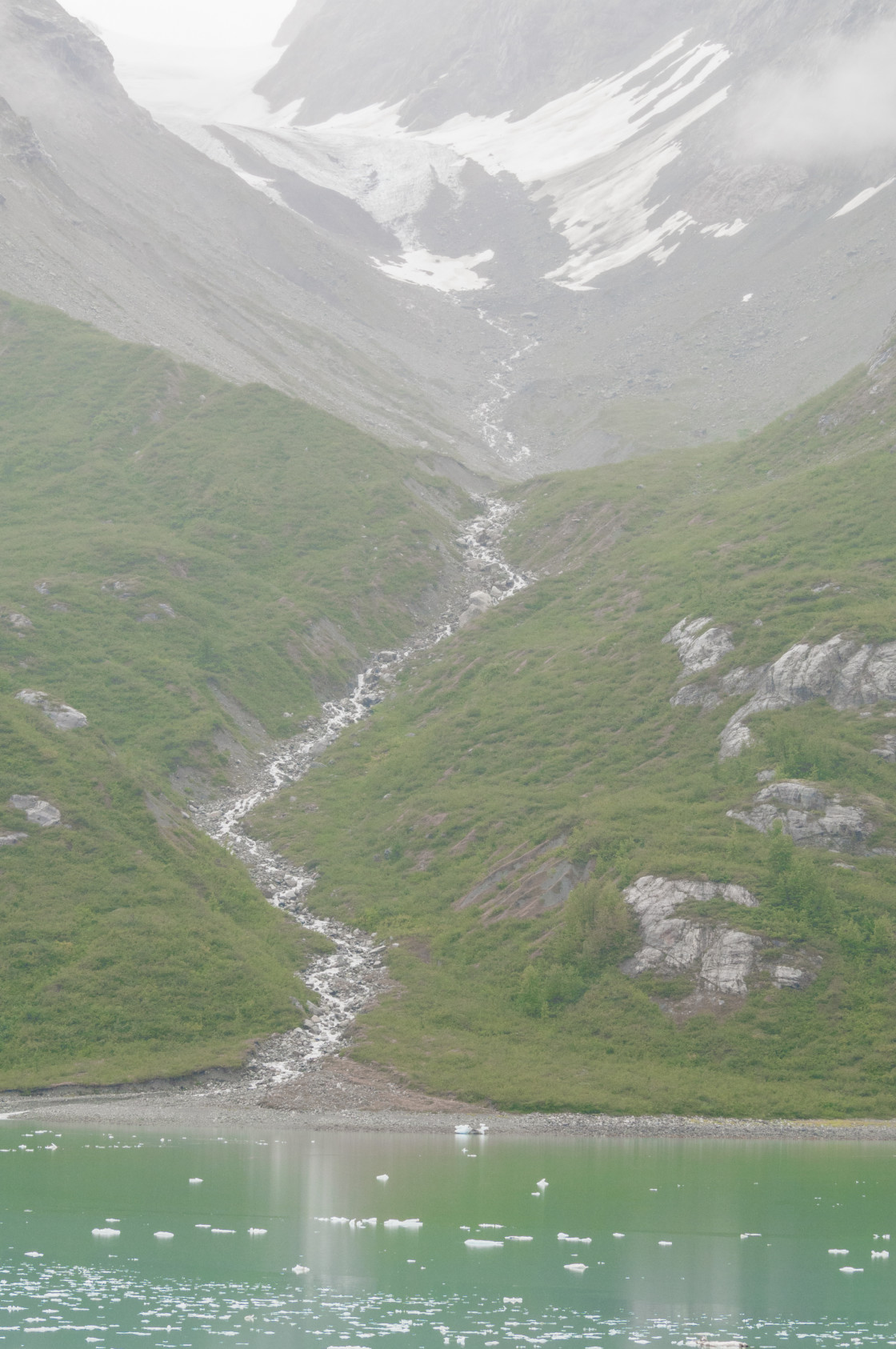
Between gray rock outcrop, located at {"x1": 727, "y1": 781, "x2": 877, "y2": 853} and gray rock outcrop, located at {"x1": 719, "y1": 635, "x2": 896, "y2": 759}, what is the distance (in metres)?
5.44

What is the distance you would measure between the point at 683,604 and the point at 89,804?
42.5 meters

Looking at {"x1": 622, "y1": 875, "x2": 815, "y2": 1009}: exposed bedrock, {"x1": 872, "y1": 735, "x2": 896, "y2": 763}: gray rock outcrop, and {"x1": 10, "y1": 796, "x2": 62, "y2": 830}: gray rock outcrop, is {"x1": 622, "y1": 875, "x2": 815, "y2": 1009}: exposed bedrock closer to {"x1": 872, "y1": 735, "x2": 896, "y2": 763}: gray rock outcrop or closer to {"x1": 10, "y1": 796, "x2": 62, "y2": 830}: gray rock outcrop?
{"x1": 872, "y1": 735, "x2": 896, "y2": 763}: gray rock outcrop

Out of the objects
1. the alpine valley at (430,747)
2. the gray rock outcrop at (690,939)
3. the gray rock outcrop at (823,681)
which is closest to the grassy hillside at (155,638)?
the alpine valley at (430,747)

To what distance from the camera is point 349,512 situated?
394ft

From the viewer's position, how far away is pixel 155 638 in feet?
313

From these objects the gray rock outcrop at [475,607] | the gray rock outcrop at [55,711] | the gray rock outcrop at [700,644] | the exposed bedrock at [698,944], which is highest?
the gray rock outcrop at [475,607]

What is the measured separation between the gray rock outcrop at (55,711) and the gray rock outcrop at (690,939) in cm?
3420

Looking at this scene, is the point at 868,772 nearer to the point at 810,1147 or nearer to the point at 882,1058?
the point at 882,1058

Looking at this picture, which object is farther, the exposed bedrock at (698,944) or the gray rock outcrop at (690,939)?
the gray rock outcrop at (690,939)

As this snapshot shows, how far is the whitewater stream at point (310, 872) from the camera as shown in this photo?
52719 mm

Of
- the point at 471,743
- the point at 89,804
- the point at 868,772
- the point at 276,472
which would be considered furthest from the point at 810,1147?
the point at 276,472

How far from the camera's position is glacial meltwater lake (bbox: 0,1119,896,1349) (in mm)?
23266

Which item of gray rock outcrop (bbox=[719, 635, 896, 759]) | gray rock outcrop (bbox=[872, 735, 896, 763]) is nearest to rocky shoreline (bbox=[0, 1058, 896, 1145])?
gray rock outcrop (bbox=[872, 735, 896, 763])

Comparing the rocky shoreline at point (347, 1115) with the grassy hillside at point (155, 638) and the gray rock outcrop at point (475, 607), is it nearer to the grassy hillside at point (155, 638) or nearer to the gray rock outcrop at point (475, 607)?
the grassy hillside at point (155, 638)
